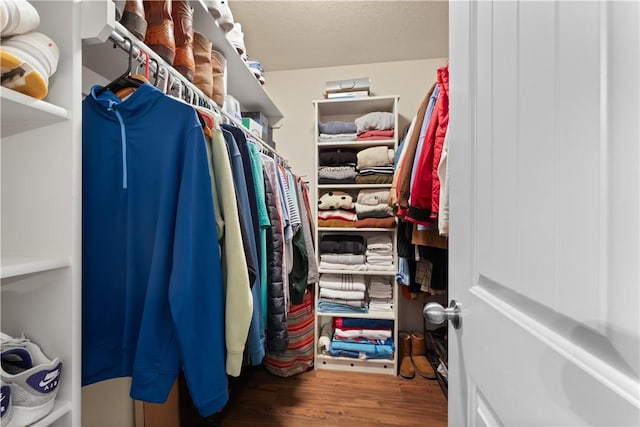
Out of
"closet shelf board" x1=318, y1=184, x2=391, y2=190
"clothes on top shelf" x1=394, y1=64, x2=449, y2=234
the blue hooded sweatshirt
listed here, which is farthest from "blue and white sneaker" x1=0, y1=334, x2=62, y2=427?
"closet shelf board" x1=318, y1=184, x2=391, y2=190

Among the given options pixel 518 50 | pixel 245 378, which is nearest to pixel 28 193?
pixel 518 50

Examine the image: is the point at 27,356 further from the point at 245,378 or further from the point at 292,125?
the point at 292,125

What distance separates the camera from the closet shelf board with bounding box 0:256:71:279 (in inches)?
19.9

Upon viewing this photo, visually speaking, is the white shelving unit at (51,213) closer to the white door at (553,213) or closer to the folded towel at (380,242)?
the white door at (553,213)

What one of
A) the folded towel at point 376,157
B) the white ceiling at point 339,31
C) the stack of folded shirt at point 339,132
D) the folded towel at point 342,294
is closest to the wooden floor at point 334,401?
the folded towel at point 342,294

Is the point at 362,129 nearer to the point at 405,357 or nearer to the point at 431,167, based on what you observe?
the point at 431,167

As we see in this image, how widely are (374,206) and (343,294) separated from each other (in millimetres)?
683

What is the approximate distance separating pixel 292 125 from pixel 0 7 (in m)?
2.00

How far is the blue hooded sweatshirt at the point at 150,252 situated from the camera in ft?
2.21

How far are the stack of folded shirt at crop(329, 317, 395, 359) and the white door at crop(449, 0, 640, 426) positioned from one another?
156 cm

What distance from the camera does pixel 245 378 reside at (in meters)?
1.90

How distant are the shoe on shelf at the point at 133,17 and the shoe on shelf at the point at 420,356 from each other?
7.51 feet

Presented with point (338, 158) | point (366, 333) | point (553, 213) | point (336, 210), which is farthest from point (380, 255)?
point (553, 213)

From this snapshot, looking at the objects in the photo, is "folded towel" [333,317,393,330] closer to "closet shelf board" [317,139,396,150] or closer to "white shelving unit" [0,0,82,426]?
"closet shelf board" [317,139,396,150]
